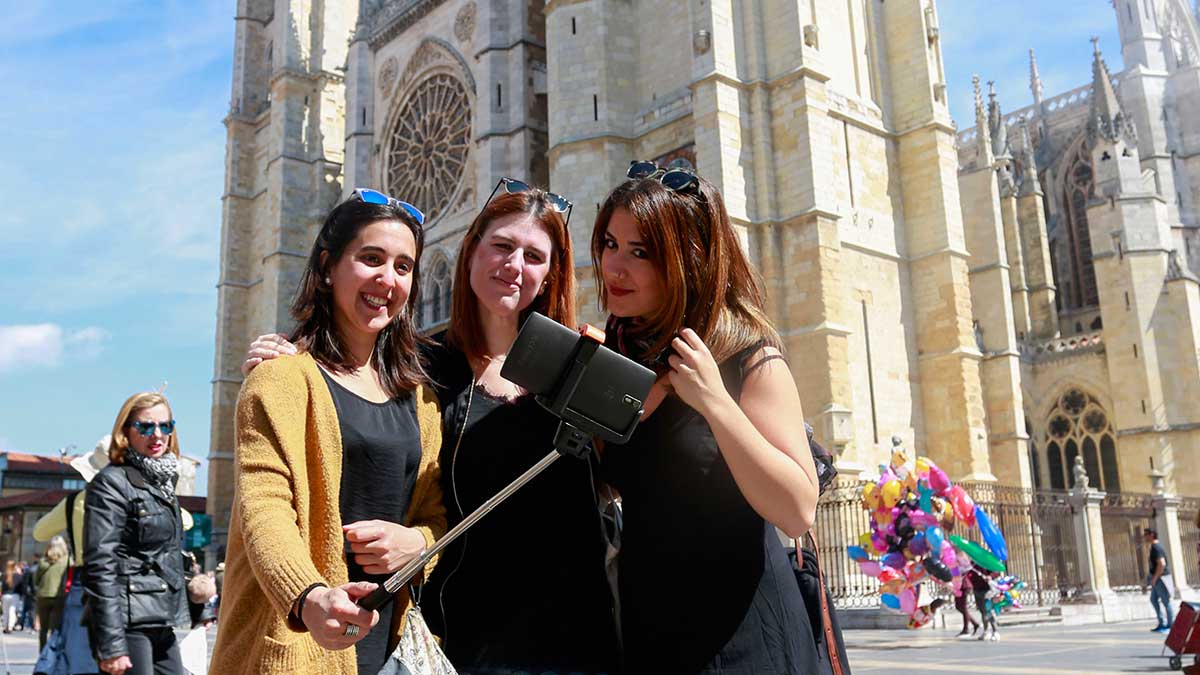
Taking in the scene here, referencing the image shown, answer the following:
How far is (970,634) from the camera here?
10438 mm

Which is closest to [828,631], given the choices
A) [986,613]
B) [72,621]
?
[72,621]

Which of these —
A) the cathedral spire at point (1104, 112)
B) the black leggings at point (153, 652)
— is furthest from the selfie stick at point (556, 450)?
the cathedral spire at point (1104, 112)

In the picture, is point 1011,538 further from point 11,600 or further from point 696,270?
point 11,600

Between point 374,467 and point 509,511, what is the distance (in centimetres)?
28

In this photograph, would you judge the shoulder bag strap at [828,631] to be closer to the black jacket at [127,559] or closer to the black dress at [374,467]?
the black dress at [374,467]

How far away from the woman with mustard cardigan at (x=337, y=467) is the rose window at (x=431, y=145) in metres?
19.5

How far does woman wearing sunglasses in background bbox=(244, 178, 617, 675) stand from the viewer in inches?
71.1

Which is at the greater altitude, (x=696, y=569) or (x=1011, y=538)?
(x=696, y=569)

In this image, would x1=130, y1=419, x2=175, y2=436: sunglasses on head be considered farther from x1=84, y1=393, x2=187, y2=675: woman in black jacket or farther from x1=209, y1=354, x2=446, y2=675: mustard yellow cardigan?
x1=209, y1=354, x2=446, y2=675: mustard yellow cardigan

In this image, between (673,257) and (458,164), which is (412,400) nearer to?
(673,257)

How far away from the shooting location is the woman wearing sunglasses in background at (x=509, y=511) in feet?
5.92

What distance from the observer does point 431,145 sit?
2219cm

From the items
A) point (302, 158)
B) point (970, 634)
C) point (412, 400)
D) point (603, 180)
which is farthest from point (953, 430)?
point (302, 158)

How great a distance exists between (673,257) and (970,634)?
32.7 ft
